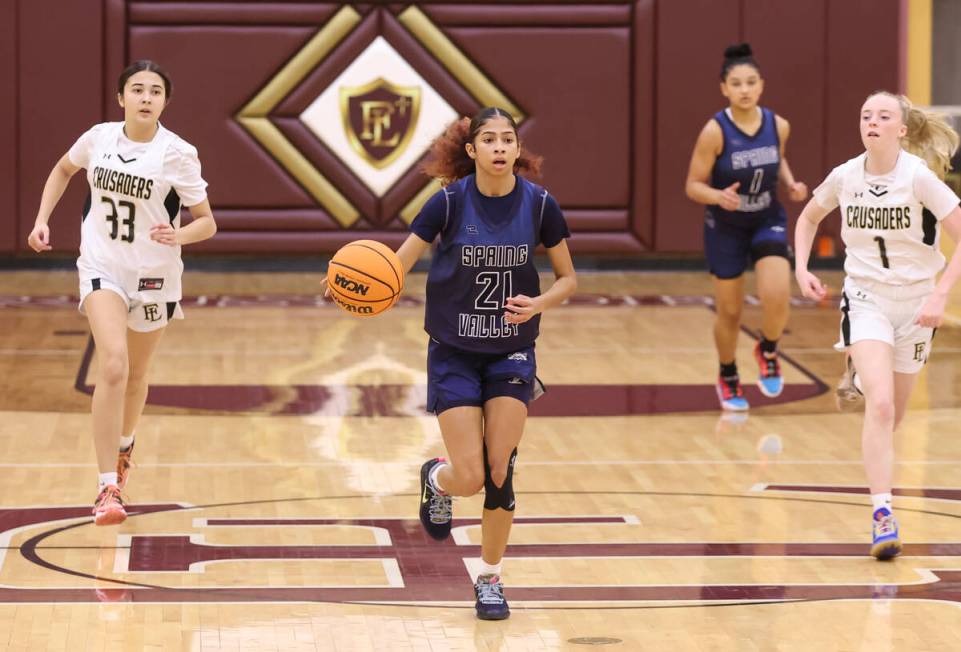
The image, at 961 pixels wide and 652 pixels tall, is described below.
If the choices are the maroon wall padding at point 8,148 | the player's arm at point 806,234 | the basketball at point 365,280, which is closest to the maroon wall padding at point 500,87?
the maroon wall padding at point 8,148

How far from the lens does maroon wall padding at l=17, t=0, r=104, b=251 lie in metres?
15.4

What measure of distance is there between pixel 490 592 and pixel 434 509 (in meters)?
0.45

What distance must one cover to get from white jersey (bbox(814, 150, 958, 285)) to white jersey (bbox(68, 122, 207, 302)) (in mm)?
2451

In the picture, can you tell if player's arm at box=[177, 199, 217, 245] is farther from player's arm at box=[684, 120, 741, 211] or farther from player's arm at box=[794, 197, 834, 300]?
player's arm at box=[684, 120, 741, 211]

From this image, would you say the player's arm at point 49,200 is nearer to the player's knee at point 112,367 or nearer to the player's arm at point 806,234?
the player's knee at point 112,367

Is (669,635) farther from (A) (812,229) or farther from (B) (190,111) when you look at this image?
(B) (190,111)

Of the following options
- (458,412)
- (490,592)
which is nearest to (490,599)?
(490,592)

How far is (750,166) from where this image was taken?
9258 millimetres

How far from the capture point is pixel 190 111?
15.6m

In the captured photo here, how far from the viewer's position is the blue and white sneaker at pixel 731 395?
954 cm

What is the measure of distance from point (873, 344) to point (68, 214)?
10381 millimetres

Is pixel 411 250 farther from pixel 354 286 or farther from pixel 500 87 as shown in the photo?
pixel 500 87

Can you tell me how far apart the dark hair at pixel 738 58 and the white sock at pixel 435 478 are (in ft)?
13.4

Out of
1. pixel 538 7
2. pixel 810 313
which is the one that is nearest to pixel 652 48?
pixel 538 7
